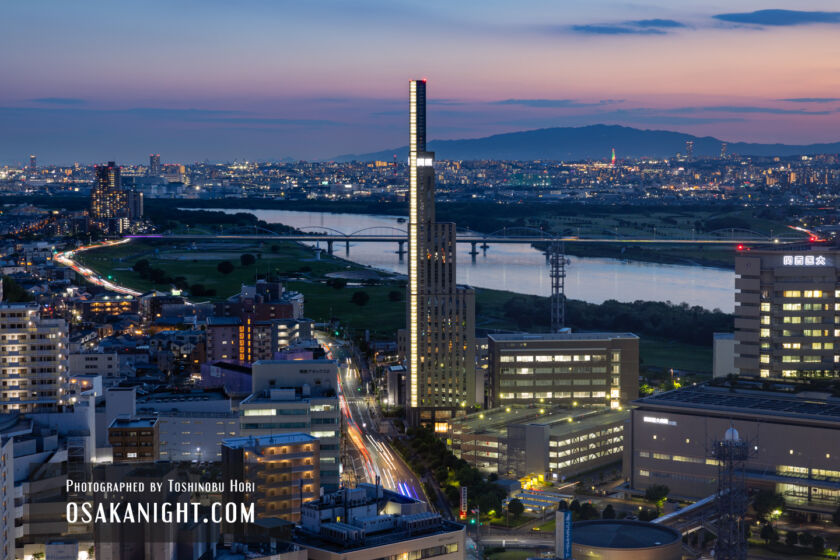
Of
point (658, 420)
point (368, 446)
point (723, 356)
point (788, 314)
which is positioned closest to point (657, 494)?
point (658, 420)

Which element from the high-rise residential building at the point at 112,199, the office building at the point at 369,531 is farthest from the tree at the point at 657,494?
the high-rise residential building at the point at 112,199

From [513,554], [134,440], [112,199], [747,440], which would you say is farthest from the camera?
[112,199]

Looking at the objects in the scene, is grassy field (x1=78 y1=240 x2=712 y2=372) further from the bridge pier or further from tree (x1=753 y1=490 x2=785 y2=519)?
tree (x1=753 y1=490 x2=785 y2=519)

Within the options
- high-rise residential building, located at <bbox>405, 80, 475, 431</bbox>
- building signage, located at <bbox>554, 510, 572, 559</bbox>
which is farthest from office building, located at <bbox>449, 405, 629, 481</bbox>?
building signage, located at <bbox>554, 510, 572, 559</bbox>

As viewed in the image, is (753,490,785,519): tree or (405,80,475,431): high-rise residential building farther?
(405,80,475,431): high-rise residential building

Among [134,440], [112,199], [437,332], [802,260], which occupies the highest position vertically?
[112,199]

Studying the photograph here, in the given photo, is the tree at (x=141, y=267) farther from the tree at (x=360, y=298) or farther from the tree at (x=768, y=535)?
the tree at (x=768, y=535)

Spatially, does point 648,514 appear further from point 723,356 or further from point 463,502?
point 723,356
